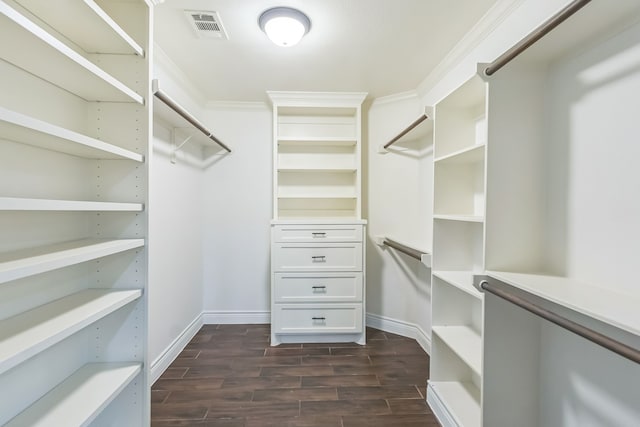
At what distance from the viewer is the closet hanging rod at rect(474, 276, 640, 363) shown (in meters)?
0.66

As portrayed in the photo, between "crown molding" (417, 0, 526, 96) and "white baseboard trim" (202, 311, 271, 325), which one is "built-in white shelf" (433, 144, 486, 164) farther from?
"white baseboard trim" (202, 311, 271, 325)

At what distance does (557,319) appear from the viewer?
0.84 metres

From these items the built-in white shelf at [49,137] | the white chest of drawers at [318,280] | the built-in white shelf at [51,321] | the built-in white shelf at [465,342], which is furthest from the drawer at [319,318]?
the built-in white shelf at [49,137]

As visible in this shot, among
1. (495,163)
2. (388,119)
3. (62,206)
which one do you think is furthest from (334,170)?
(62,206)

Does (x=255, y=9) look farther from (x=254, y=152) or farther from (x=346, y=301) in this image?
(x=346, y=301)

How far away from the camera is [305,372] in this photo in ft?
6.73

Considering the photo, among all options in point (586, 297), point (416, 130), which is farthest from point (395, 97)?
point (586, 297)

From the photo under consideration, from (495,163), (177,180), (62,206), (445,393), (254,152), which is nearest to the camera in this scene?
(62,206)

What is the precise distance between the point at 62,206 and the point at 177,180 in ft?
5.03

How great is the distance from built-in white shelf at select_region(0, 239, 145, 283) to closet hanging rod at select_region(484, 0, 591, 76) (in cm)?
162

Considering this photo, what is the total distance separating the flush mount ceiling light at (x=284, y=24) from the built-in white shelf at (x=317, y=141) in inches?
38.7

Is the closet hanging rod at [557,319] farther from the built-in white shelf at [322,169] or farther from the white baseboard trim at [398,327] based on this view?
the built-in white shelf at [322,169]

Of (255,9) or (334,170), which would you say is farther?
(334,170)

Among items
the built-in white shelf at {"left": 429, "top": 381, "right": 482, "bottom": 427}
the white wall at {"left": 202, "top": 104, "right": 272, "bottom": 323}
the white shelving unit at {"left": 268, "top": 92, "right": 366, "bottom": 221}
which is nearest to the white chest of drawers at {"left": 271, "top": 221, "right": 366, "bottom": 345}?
the white shelving unit at {"left": 268, "top": 92, "right": 366, "bottom": 221}
